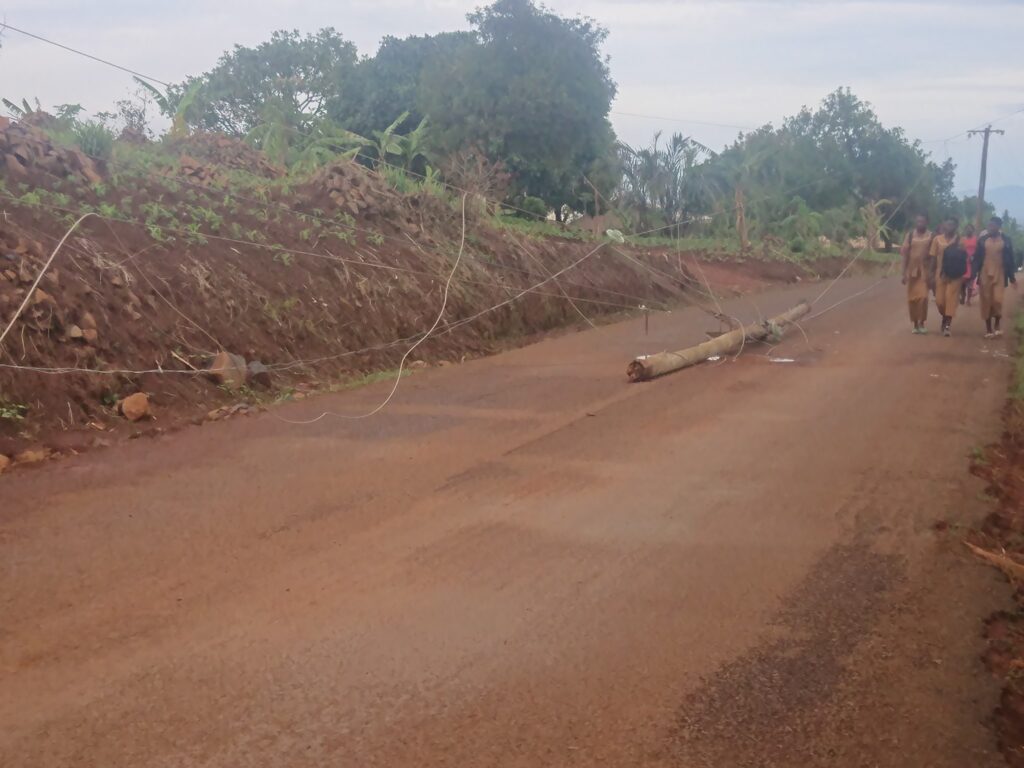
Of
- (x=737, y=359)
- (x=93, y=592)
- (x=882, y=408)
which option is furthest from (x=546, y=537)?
(x=737, y=359)

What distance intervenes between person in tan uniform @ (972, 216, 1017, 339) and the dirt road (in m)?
7.51

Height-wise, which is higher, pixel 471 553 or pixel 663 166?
pixel 663 166

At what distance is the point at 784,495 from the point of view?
6684 mm

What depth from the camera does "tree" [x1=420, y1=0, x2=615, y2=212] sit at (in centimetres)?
2648

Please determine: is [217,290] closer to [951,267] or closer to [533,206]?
[951,267]

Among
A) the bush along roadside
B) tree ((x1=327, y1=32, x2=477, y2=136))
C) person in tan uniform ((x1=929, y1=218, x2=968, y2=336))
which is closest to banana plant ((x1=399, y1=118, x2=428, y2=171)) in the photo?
tree ((x1=327, y1=32, x2=477, y2=136))

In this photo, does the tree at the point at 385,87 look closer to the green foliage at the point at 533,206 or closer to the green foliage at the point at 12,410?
the green foliage at the point at 533,206

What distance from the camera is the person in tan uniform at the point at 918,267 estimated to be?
15547mm

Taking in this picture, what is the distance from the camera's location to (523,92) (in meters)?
26.3

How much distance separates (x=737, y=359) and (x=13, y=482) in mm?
9237

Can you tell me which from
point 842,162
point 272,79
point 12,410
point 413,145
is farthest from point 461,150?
point 842,162

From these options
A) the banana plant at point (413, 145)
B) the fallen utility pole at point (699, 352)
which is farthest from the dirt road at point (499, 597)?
the banana plant at point (413, 145)

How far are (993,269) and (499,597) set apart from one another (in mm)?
13196

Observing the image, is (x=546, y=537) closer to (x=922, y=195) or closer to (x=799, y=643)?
(x=799, y=643)
